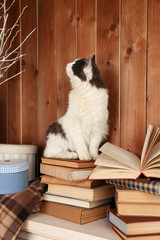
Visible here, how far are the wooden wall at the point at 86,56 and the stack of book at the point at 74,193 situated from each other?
274mm

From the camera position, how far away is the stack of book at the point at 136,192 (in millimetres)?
648

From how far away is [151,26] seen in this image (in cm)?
96

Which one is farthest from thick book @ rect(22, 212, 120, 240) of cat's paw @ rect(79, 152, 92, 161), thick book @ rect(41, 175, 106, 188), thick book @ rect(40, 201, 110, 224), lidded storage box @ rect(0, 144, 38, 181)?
lidded storage box @ rect(0, 144, 38, 181)

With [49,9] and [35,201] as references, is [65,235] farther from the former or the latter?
[49,9]

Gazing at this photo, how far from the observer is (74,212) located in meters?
0.80

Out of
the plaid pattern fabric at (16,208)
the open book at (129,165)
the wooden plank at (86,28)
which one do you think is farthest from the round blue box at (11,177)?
the wooden plank at (86,28)

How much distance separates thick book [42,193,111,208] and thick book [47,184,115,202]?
0.04 ft

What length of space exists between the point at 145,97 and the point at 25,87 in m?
0.71

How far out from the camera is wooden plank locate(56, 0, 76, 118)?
3.87 ft

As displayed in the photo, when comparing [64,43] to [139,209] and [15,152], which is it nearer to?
[15,152]

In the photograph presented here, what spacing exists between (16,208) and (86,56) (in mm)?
740

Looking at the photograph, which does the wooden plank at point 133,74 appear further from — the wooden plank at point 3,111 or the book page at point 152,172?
the wooden plank at point 3,111

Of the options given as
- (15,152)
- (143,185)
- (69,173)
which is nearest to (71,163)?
(69,173)

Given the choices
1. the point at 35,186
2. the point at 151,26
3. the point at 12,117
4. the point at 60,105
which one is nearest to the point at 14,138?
the point at 12,117
